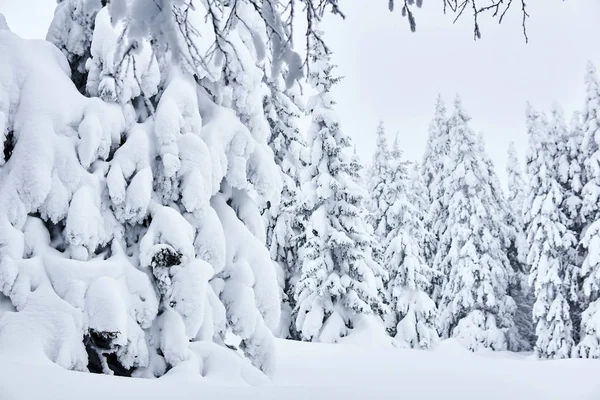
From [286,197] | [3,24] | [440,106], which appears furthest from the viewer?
[440,106]

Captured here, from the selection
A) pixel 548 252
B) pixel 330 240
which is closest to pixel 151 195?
pixel 330 240

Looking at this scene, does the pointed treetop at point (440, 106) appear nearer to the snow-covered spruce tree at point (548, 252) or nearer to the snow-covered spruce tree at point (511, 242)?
the snow-covered spruce tree at point (511, 242)

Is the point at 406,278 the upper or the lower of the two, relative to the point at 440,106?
lower

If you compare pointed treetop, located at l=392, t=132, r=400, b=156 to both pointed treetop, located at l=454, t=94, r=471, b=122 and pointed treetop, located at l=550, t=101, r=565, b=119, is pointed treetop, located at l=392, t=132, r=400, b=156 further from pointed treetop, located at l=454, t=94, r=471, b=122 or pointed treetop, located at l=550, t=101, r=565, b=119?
pointed treetop, located at l=550, t=101, r=565, b=119

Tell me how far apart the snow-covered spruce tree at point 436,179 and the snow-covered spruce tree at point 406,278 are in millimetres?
6645

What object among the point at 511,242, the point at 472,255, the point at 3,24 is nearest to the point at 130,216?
the point at 3,24

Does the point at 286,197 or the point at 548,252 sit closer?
the point at 286,197

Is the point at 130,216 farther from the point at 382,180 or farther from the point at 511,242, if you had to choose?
the point at 511,242

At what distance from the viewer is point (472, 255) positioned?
26.0 m

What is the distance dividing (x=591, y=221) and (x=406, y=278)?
9243mm

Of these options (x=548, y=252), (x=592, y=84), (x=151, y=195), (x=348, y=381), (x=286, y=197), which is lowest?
(x=348, y=381)

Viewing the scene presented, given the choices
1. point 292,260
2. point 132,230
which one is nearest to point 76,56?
point 132,230

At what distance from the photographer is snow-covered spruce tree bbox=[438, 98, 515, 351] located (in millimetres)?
25484

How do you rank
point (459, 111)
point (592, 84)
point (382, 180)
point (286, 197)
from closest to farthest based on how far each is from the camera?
point (286, 197)
point (592, 84)
point (382, 180)
point (459, 111)
